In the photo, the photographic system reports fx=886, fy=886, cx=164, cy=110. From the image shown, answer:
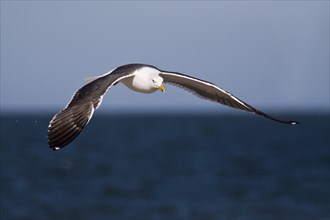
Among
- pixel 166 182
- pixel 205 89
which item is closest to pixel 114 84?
pixel 205 89

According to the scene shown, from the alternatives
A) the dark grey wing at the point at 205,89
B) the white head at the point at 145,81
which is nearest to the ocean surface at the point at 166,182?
the dark grey wing at the point at 205,89

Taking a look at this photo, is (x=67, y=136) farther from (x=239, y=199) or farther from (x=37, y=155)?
(x=37, y=155)

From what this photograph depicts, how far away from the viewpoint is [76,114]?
33.3 feet

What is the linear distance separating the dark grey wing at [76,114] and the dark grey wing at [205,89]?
5.66 ft

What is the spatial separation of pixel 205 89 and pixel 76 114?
304 centimetres

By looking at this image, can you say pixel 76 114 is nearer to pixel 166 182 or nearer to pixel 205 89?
pixel 205 89

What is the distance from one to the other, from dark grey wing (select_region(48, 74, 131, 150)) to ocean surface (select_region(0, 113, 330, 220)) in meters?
16.1

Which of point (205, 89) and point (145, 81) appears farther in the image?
point (205, 89)

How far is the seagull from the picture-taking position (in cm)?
991

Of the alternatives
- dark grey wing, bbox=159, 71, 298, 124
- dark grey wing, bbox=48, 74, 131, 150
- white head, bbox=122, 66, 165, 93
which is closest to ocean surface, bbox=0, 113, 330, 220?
dark grey wing, bbox=159, 71, 298, 124

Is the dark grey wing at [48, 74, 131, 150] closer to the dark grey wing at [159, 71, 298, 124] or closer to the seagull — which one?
the seagull

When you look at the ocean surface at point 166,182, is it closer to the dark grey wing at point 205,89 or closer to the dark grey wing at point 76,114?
the dark grey wing at point 205,89

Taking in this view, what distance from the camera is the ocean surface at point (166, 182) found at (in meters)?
27.9

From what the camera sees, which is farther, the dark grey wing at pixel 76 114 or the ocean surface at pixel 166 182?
the ocean surface at pixel 166 182
